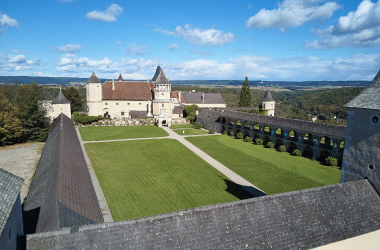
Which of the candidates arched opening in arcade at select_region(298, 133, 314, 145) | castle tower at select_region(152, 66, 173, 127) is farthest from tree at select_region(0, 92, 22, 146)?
arched opening in arcade at select_region(298, 133, 314, 145)

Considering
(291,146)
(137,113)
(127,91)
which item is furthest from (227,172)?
(127,91)

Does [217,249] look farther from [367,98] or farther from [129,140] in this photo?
[129,140]

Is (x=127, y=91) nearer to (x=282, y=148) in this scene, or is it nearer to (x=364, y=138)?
(x=282, y=148)

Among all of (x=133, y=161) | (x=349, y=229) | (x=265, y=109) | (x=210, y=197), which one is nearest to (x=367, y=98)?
(x=349, y=229)

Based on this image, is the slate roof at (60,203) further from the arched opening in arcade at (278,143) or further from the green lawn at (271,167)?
the arched opening in arcade at (278,143)

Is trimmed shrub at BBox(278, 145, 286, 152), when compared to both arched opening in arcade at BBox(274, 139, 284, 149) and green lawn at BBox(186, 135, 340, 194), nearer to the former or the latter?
green lawn at BBox(186, 135, 340, 194)

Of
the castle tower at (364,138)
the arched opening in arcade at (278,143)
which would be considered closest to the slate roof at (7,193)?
the castle tower at (364,138)
